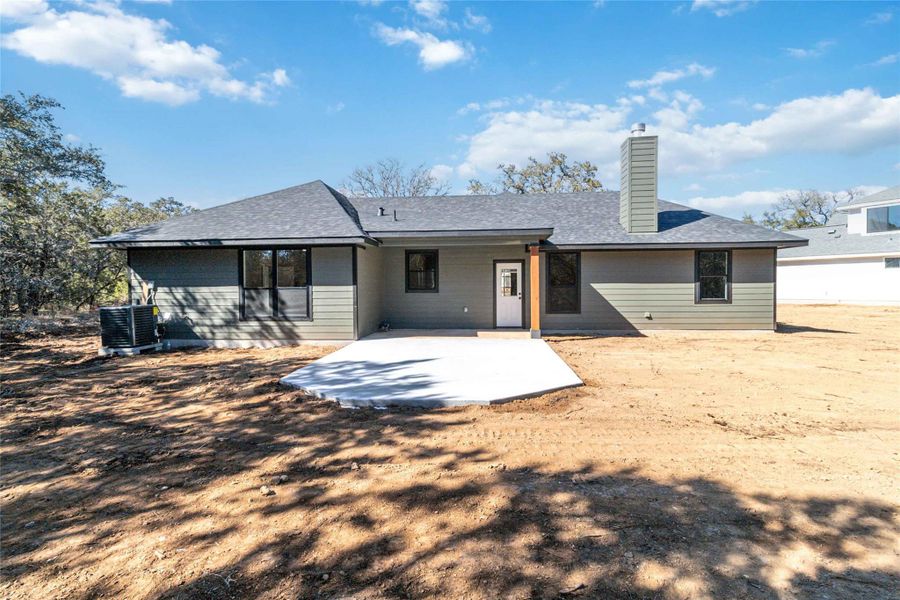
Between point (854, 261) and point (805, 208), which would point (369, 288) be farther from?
point (805, 208)

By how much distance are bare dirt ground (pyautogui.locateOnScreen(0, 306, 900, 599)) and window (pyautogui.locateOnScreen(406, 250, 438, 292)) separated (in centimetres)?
625

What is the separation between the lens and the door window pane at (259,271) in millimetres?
9672

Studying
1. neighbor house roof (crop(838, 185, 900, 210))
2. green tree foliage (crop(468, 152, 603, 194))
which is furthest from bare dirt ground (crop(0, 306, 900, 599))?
green tree foliage (crop(468, 152, 603, 194))

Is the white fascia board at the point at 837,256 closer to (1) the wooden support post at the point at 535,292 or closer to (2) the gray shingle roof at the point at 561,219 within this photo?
(2) the gray shingle roof at the point at 561,219

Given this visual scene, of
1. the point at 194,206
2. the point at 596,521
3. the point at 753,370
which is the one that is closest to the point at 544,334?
the point at 753,370

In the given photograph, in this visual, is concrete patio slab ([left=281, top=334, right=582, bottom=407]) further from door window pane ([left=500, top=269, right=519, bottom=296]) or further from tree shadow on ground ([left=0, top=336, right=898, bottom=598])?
door window pane ([left=500, top=269, right=519, bottom=296])

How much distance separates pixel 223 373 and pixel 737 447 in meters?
6.92

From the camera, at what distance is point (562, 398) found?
17.2 ft

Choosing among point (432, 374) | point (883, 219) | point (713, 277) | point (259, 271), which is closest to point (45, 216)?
point (259, 271)

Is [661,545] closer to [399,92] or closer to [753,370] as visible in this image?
[753,370]

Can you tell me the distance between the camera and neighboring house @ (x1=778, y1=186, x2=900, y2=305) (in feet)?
63.7

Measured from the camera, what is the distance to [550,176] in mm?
29891

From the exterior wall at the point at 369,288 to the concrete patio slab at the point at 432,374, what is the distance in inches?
41.3

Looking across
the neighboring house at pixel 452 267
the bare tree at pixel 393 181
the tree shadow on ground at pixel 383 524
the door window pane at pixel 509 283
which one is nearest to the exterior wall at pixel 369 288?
the neighboring house at pixel 452 267
